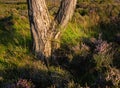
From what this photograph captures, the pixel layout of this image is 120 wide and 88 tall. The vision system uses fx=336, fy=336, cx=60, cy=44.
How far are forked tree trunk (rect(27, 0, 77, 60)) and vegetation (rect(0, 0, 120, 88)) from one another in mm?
268

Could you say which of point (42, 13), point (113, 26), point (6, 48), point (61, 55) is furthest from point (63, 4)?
point (113, 26)

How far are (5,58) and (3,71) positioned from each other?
2.53 feet

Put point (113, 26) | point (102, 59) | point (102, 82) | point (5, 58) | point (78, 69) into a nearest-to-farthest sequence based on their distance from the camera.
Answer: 1. point (102, 82)
2. point (102, 59)
3. point (78, 69)
4. point (5, 58)
5. point (113, 26)

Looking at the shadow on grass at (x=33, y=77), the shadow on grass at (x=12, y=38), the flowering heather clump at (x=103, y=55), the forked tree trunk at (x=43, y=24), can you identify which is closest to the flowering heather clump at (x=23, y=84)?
the shadow on grass at (x=33, y=77)

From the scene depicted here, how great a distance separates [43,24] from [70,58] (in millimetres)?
1102

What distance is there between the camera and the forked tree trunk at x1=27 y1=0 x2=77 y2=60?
805 centimetres

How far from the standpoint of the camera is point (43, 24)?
8227 mm

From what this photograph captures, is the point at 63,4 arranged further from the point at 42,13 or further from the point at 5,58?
the point at 5,58

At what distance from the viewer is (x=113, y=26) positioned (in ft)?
34.4

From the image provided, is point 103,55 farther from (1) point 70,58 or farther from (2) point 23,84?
(2) point 23,84

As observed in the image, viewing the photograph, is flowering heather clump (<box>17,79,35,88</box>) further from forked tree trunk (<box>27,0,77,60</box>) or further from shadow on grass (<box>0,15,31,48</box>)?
shadow on grass (<box>0,15,31,48</box>)

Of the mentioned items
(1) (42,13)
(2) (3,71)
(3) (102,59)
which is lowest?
(2) (3,71)

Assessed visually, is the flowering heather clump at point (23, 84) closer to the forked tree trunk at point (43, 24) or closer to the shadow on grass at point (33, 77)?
the shadow on grass at point (33, 77)

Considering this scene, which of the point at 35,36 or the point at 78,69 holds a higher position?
the point at 35,36
